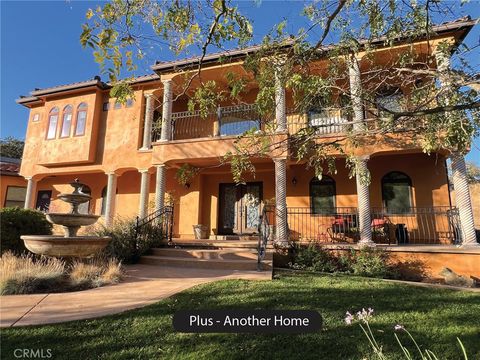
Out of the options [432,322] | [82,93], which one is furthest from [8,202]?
[432,322]

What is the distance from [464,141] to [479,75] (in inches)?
32.1

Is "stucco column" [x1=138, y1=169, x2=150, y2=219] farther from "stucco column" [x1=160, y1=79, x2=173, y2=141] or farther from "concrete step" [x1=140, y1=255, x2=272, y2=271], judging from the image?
"concrete step" [x1=140, y1=255, x2=272, y2=271]

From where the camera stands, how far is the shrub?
5.21m

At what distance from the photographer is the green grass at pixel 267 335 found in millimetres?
3059

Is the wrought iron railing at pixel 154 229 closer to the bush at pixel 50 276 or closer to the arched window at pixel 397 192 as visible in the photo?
the bush at pixel 50 276

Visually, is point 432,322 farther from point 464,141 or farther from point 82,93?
point 82,93

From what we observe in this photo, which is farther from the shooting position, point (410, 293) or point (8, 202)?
point (8, 202)

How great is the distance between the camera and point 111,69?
11.5 ft

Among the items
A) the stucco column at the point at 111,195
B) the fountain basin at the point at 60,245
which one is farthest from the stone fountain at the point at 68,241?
the stucco column at the point at 111,195

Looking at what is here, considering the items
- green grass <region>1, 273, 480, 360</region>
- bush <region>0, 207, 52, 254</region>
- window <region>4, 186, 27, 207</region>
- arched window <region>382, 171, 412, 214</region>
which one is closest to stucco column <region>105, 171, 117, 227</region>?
bush <region>0, 207, 52, 254</region>

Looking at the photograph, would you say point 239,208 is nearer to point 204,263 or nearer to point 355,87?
point 204,263

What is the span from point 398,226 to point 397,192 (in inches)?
53.1

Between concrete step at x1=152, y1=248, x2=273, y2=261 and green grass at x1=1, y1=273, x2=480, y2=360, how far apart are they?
11.1 feet

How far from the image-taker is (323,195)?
12.3 metres
